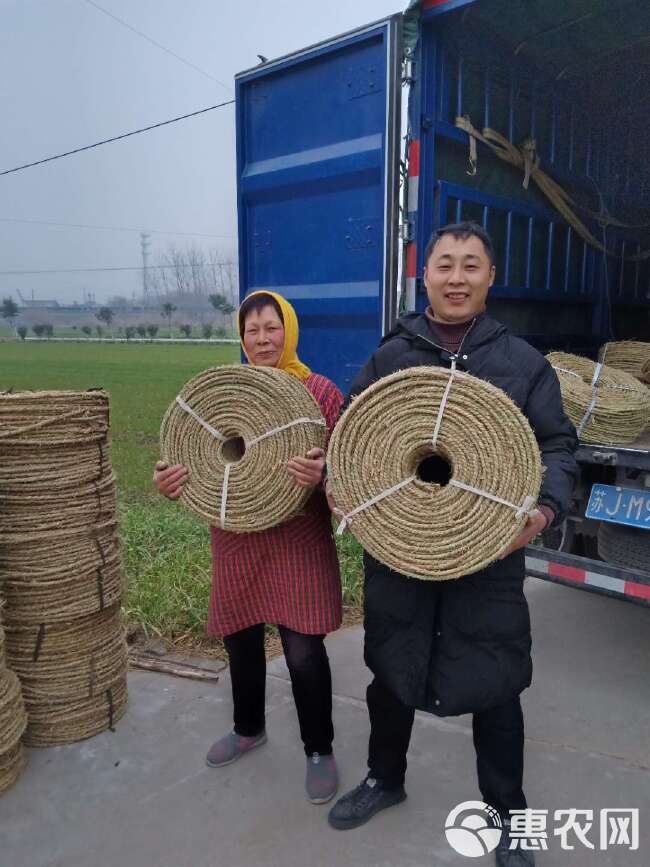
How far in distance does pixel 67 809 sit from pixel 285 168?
2928 mm

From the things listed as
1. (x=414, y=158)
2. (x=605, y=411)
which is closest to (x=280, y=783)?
(x=605, y=411)

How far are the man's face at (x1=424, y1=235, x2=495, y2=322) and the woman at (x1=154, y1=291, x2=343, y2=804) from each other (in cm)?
52

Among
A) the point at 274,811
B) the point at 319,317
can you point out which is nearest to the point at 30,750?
the point at 274,811

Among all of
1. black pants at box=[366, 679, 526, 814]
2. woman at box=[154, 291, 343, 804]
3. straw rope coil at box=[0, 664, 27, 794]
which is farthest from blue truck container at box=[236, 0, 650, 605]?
straw rope coil at box=[0, 664, 27, 794]

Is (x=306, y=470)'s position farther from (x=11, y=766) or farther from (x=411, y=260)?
(x=411, y=260)

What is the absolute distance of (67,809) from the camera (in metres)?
2.16

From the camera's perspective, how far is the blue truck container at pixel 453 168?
3199mm

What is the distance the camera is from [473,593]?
1787 mm

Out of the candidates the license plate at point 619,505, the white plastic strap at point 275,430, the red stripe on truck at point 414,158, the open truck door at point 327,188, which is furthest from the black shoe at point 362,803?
the red stripe on truck at point 414,158

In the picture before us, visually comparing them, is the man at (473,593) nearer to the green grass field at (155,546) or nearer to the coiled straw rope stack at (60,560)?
the green grass field at (155,546)

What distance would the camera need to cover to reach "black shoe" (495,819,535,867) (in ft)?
6.24

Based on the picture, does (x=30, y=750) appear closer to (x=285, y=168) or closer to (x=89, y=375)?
(x=285, y=168)

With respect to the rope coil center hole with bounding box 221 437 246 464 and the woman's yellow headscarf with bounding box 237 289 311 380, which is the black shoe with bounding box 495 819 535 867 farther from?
the woman's yellow headscarf with bounding box 237 289 311 380

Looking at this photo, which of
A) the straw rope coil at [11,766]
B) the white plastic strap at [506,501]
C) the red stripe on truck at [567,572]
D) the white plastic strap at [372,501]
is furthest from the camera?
the red stripe on truck at [567,572]
